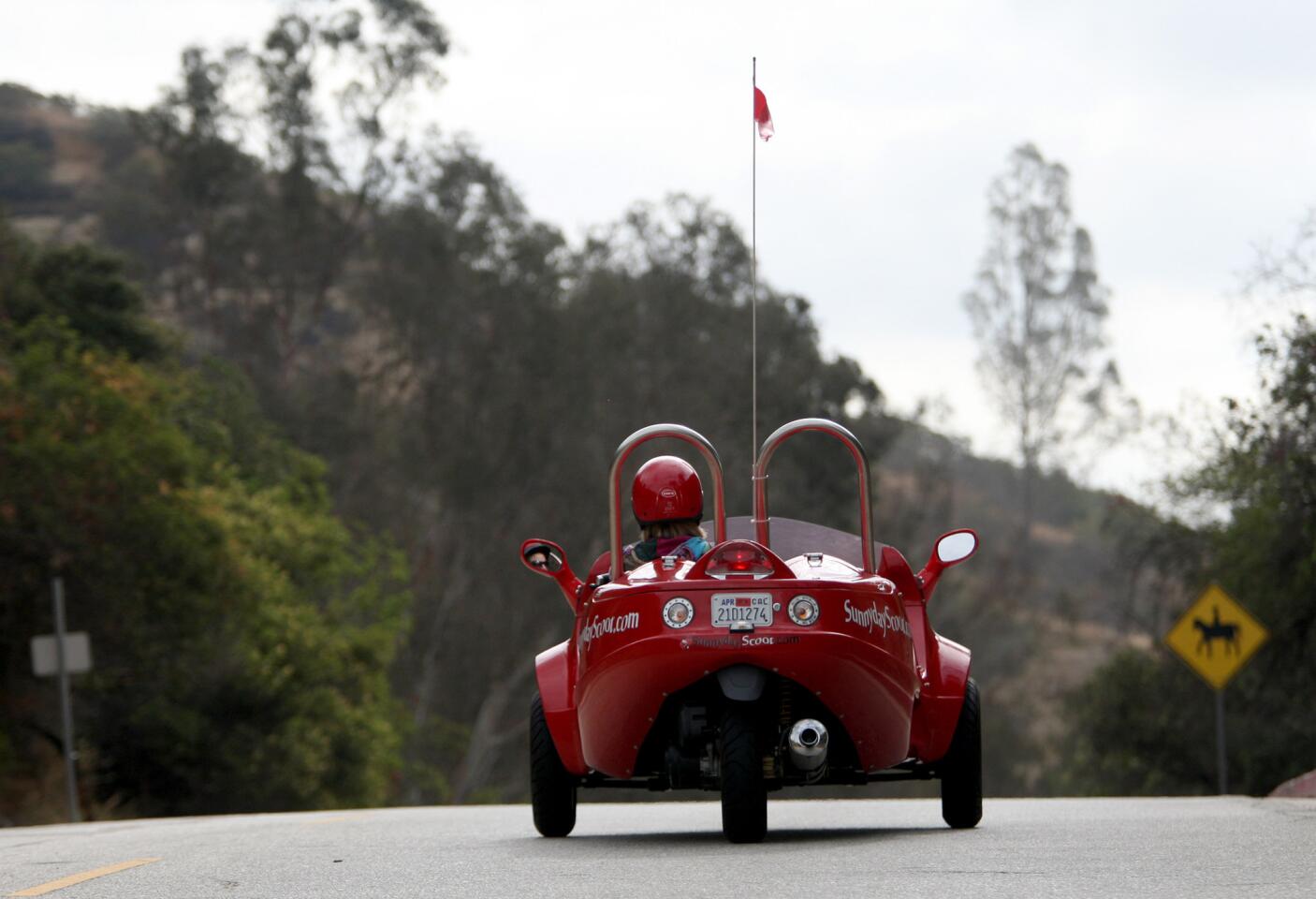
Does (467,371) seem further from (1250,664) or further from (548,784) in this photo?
(548,784)

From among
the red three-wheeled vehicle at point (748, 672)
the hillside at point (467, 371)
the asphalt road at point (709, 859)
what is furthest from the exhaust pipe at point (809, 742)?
the hillside at point (467, 371)

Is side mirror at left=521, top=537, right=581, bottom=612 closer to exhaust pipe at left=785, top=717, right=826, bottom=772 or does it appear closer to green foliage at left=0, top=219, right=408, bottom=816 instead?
exhaust pipe at left=785, top=717, right=826, bottom=772

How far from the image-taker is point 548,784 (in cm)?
1025

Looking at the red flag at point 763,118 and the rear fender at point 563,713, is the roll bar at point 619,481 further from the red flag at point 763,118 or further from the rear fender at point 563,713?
the red flag at point 763,118

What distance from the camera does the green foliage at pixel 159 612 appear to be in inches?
1291

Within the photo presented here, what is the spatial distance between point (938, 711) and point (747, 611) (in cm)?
158

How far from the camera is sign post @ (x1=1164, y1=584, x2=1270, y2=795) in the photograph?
2492 centimetres

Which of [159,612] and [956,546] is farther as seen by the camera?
[159,612]

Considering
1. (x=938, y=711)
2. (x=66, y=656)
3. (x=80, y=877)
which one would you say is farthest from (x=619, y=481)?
(x=66, y=656)

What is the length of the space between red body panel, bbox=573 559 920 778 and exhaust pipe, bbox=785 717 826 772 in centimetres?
18

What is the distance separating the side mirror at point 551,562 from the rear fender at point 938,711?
1.59m

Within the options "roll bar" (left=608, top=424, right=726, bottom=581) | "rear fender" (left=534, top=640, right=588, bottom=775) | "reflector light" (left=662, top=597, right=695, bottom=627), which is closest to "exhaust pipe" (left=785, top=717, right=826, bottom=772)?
"reflector light" (left=662, top=597, right=695, bottom=627)

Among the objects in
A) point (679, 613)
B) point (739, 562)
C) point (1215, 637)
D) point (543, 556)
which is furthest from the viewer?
point (1215, 637)

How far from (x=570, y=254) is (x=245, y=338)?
8.19 m
